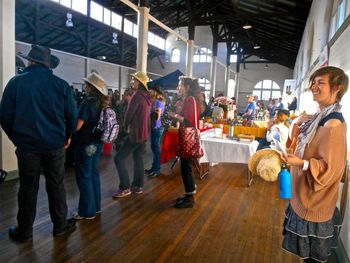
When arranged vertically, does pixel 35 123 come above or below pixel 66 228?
above

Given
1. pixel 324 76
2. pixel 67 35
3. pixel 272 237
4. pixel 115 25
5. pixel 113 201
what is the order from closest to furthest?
1. pixel 324 76
2. pixel 272 237
3. pixel 113 201
4. pixel 67 35
5. pixel 115 25

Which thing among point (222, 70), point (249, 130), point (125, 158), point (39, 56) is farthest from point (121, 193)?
point (222, 70)

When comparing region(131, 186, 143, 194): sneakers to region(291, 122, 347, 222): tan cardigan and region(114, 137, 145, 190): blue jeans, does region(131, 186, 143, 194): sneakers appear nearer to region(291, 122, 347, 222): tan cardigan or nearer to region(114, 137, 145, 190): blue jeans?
region(114, 137, 145, 190): blue jeans

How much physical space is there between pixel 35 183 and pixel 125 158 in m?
1.20

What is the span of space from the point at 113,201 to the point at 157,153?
1.29m

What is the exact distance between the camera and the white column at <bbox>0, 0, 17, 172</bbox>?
3.55m

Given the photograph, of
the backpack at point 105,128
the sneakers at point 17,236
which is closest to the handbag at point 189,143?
the backpack at point 105,128

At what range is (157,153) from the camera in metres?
4.43

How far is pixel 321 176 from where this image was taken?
1.23 metres

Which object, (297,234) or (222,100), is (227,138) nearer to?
(222,100)

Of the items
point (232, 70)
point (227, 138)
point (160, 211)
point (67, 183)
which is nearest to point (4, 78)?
point (67, 183)

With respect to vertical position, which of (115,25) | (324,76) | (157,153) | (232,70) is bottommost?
(157,153)

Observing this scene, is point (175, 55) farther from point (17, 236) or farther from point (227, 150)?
point (17, 236)

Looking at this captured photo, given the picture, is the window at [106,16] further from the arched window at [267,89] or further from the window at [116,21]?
the arched window at [267,89]
